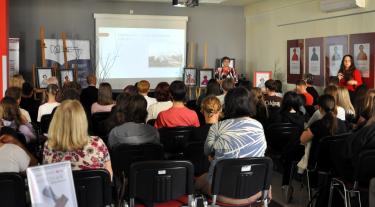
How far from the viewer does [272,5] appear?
10.0 metres

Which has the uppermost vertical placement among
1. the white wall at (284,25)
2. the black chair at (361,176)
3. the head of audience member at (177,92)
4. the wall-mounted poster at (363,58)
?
the white wall at (284,25)

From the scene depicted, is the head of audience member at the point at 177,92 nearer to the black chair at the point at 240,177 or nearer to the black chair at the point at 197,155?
the black chair at the point at 197,155

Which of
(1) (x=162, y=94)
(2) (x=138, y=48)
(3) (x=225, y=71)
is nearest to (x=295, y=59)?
(3) (x=225, y=71)

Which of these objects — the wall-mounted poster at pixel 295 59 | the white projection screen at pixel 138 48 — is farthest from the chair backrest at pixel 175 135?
the white projection screen at pixel 138 48

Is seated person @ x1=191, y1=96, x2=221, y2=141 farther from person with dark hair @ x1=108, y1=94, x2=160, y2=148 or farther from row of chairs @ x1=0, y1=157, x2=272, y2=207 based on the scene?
row of chairs @ x1=0, y1=157, x2=272, y2=207

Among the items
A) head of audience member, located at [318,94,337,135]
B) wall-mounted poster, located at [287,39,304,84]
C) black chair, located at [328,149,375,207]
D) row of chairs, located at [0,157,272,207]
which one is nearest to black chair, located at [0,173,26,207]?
row of chairs, located at [0,157,272,207]

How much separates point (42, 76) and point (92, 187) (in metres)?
7.03

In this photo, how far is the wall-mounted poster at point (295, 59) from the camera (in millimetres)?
9242

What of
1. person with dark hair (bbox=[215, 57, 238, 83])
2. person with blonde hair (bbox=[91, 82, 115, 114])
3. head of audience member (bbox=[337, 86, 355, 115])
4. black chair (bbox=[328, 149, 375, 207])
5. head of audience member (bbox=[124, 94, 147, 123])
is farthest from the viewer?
person with dark hair (bbox=[215, 57, 238, 83])

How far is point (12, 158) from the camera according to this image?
282cm

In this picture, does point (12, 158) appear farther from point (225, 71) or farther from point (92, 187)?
point (225, 71)

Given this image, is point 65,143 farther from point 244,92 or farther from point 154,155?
point 244,92

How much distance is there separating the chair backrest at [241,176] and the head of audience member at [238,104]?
345 millimetres

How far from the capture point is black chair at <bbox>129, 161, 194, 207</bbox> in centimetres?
279
